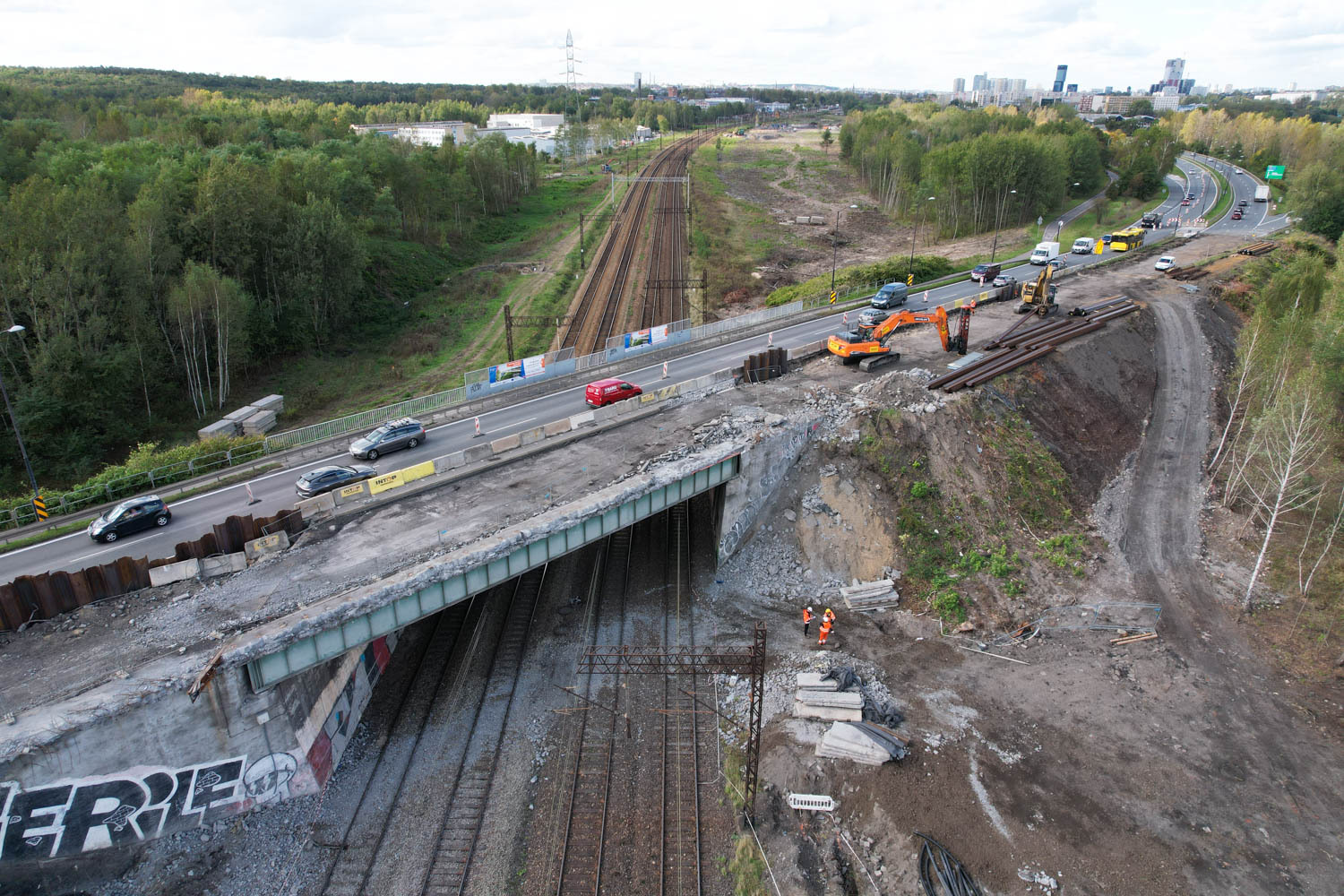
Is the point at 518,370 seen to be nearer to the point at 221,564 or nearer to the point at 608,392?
the point at 608,392

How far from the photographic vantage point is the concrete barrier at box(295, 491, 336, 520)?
29594 mm

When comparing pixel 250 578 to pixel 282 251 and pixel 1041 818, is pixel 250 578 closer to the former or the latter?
pixel 1041 818

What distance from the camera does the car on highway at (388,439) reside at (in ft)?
121

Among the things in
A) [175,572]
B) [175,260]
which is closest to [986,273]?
[175,260]

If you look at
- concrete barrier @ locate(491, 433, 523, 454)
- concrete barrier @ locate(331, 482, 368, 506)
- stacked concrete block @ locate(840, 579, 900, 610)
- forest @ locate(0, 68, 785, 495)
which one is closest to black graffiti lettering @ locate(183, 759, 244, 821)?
concrete barrier @ locate(331, 482, 368, 506)

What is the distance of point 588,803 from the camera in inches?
977

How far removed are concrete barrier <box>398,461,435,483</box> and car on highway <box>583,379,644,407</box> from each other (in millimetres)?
12269

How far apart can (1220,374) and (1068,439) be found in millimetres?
22306

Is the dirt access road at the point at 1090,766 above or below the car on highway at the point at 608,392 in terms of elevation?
below

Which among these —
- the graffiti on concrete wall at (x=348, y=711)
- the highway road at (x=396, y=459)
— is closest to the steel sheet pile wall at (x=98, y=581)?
the highway road at (x=396, y=459)

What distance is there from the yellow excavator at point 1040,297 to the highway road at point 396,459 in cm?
686

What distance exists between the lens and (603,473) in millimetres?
33500

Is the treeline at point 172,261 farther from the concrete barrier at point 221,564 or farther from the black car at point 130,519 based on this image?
the concrete barrier at point 221,564

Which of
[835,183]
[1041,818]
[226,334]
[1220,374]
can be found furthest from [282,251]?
A: [835,183]
